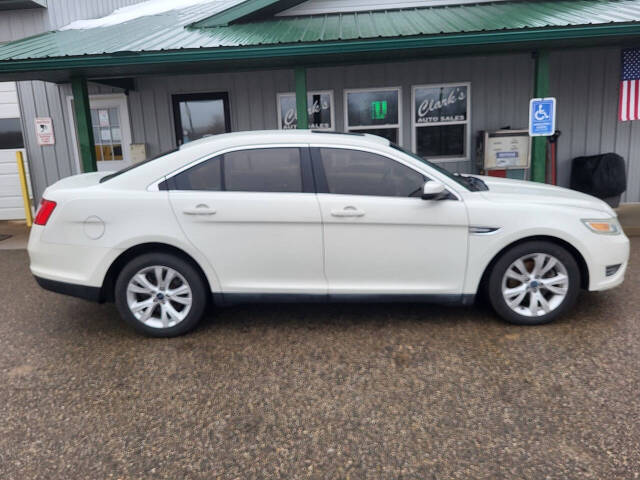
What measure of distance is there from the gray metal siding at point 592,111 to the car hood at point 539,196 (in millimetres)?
5633

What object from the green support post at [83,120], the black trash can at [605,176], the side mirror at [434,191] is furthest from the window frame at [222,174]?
the black trash can at [605,176]

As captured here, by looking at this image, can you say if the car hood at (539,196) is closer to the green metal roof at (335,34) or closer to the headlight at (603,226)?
the headlight at (603,226)

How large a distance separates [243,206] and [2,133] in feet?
27.6

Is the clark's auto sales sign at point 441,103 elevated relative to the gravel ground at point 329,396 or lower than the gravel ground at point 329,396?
elevated

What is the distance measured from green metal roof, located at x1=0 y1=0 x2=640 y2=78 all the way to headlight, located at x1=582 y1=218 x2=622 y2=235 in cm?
312

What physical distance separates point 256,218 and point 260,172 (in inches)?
15.5

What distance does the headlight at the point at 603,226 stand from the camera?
4.27m

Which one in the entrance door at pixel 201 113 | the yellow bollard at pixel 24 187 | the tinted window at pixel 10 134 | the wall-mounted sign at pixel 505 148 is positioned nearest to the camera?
the wall-mounted sign at pixel 505 148

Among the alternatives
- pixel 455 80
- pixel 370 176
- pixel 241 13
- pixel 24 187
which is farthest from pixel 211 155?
pixel 24 187

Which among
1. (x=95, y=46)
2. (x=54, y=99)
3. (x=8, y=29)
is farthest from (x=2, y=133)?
(x=95, y=46)

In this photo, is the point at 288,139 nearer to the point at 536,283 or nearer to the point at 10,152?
the point at 536,283

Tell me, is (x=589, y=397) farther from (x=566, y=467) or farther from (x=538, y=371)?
(x=566, y=467)

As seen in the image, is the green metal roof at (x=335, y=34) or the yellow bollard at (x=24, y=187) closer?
the green metal roof at (x=335, y=34)

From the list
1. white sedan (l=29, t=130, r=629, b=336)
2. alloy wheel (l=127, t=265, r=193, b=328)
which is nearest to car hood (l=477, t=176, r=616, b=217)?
white sedan (l=29, t=130, r=629, b=336)
